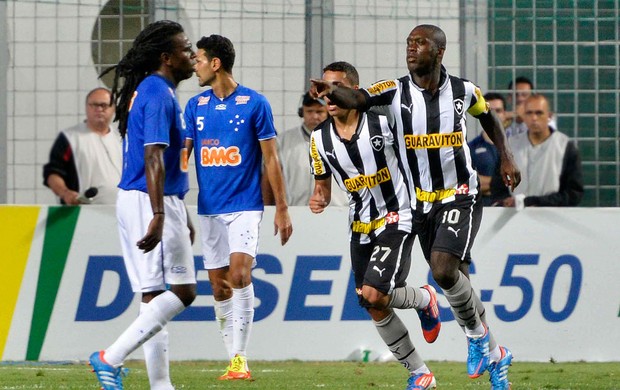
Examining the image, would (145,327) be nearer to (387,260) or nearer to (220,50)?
(387,260)

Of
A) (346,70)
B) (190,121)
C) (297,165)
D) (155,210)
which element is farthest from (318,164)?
(297,165)

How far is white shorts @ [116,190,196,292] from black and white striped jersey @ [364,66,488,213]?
158 centimetres

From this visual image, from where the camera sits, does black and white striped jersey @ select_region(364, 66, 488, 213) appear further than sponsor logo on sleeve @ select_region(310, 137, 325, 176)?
No

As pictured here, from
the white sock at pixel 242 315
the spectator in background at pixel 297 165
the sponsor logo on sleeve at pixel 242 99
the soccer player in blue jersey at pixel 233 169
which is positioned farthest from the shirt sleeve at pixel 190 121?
the spectator in background at pixel 297 165

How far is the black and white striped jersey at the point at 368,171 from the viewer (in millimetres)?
8914

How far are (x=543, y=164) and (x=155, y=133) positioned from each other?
549cm

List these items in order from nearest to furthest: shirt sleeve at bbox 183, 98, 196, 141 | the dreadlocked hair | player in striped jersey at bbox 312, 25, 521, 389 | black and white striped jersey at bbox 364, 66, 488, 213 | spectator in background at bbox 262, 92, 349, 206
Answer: the dreadlocked hair < player in striped jersey at bbox 312, 25, 521, 389 < black and white striped jersey at bbox 364, 66, 488, 213 < shirt sleeve at bbox 183, 98, 196, 141 < spectator in background at bbox 262, 92, 349, 206

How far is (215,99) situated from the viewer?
10172 millimetres

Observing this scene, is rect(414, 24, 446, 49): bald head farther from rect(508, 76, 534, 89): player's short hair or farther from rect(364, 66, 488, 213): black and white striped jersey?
rect(508, 76, 534, 89): player's short hair

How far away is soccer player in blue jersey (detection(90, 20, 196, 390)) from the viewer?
7.39 metres

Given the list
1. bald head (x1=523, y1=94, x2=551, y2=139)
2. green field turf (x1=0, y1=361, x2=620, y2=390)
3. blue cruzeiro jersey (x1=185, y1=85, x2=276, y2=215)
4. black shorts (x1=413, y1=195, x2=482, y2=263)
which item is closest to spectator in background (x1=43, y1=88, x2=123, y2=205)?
green field turf (x1=0, y1=361, x2=620, y2=390)

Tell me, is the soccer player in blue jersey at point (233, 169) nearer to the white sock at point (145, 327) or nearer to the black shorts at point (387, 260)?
the black shorts at point (387, 260)

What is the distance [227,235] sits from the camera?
1016cm

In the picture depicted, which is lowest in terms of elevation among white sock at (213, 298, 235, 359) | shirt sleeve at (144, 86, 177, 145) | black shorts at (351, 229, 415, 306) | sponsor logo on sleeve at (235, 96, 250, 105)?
white sock at (213, 298, 235, 359)
